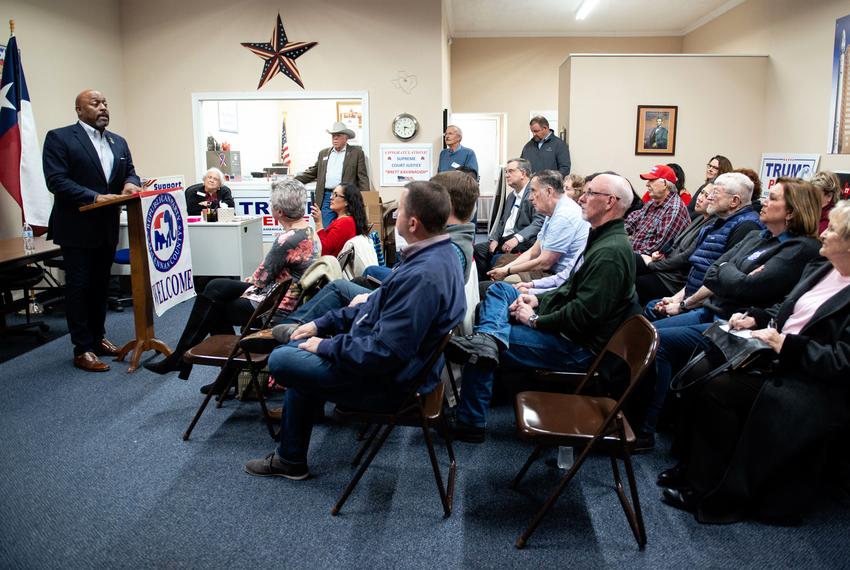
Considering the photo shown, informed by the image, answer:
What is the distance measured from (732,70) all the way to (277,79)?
5.41m

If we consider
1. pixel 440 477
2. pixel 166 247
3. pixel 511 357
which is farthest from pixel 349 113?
pixel 440 477

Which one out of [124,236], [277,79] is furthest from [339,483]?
[277,79]

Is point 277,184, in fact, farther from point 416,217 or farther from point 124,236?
point 124,236

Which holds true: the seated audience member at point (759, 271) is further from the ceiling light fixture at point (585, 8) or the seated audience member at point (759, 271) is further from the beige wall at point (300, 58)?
the ceiling light fixture at point (585, 8)

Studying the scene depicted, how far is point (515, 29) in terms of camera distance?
10453 millimetres

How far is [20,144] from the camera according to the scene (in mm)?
4738

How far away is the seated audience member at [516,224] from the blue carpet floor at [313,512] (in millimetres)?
1936

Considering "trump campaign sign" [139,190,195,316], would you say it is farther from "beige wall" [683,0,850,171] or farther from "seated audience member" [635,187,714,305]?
"beige wall" [683,0,850,171]

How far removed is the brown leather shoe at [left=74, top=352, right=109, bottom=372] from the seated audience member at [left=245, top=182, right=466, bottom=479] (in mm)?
2167

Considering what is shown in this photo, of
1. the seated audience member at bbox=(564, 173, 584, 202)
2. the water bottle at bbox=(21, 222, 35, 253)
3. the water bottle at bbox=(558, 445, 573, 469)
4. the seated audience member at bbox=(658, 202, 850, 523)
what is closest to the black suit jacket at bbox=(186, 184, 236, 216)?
the water bottle at bbox=(21, 222, 35, 253)

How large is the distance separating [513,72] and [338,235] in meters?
7.97

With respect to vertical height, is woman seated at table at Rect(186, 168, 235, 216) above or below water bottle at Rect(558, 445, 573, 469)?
above

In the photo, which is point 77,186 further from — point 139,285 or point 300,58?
point 300,58

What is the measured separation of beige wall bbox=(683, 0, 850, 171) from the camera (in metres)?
6.07
